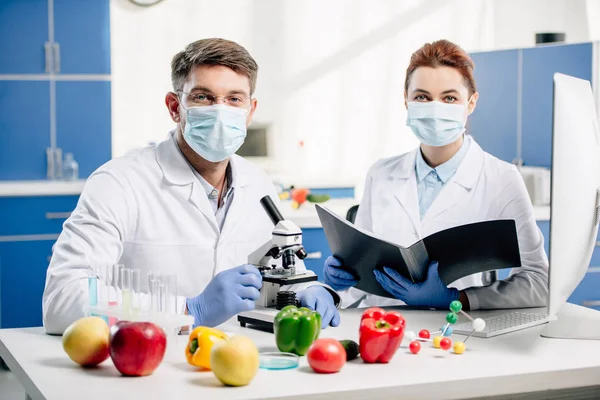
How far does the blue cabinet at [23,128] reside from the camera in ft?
16.3

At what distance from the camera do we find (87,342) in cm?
163

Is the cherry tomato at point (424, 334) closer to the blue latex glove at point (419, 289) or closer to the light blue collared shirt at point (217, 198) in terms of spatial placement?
the blue latex glove at point (419, 289)

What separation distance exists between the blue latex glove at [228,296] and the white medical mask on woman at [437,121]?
0.92 meters

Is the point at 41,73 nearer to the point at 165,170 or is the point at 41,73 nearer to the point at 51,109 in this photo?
the point at 51,109

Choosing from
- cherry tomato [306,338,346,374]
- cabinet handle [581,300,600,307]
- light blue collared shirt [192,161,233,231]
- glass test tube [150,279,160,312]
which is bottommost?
cabinet handle [581,300,600,307]

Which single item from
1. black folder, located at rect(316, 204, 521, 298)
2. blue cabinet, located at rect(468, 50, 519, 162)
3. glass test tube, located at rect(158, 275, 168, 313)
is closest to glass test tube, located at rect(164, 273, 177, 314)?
glass test tube, located at rect(158, 275, 168, 313)

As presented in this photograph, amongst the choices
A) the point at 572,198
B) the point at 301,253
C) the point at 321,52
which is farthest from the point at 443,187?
the point at 321,52

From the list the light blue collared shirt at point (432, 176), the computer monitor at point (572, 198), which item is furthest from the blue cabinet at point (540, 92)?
the computer monitor at point (572, 198)

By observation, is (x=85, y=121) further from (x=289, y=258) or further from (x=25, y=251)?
(x=289, y=258)

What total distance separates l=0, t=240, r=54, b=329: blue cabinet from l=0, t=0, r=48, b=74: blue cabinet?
1079 millimetres

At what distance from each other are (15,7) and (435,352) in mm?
3970

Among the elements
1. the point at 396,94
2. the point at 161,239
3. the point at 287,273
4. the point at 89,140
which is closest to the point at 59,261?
the point at 161,239

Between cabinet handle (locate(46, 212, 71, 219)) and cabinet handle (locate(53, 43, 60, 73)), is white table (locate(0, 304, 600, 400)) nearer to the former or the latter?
cabinet handle (locate(46, 212, 71, 219))

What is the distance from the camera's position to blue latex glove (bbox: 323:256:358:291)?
92.3 inches
